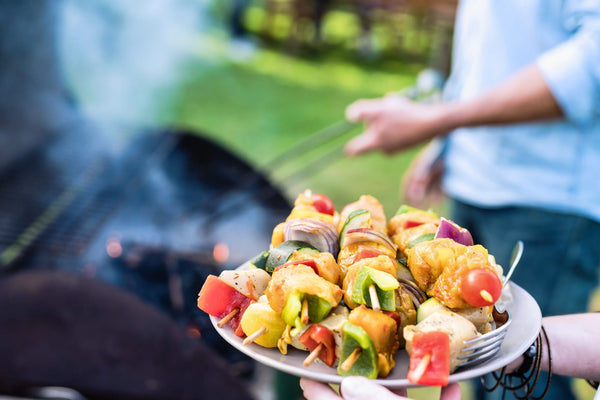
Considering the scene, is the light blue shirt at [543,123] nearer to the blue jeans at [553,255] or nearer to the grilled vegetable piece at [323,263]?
the blue jeans at [553,255]

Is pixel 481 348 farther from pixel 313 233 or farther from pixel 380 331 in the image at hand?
pixel 313 233

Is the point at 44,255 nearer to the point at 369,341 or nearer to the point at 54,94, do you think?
the point at 54,94

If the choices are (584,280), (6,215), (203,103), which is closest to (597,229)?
(584,280)

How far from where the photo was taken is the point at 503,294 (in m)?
1.28

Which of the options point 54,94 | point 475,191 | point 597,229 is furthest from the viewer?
point 54,94

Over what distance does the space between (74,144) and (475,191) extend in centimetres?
258

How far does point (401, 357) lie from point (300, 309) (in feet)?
0.82

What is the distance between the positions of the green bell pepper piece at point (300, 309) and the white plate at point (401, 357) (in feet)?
0.25

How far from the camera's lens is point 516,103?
6.74 ft

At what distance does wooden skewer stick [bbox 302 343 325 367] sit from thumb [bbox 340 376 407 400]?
0.08m

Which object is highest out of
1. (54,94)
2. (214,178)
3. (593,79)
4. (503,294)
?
(593,79)

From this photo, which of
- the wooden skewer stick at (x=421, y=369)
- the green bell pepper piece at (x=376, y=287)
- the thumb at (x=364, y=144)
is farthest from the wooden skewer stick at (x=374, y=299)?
the thumb at (x=364, y=144)

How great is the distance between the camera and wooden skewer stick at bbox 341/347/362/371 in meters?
1.04

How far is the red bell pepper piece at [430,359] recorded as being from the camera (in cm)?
99
